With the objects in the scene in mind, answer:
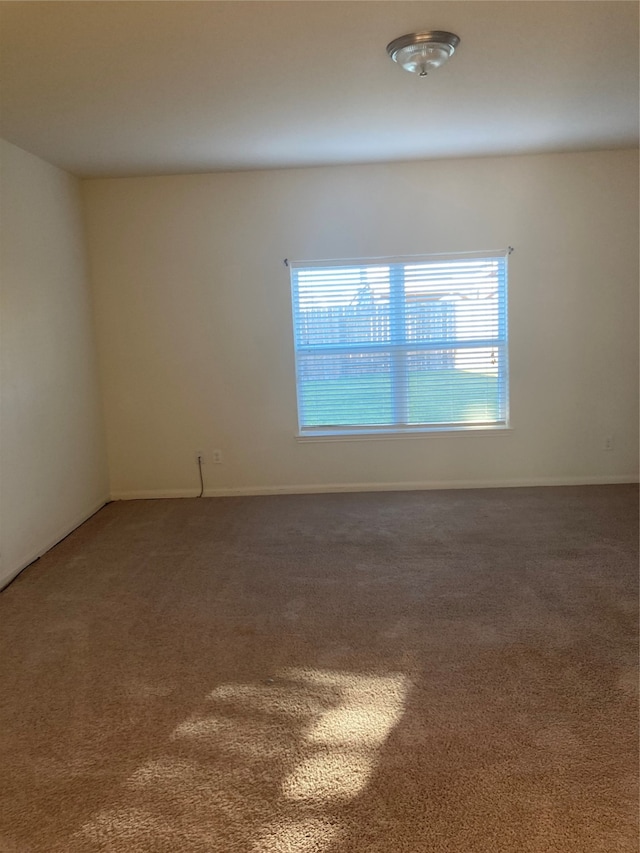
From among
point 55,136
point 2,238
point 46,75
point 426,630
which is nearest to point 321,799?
point 426,630

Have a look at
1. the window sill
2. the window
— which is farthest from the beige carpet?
the window

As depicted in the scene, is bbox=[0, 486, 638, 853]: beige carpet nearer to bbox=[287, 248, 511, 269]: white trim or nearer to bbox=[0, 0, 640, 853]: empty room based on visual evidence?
bbox=[0, 0, 640, 853]: empty room

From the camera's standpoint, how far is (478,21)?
2.36m

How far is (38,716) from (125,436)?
2951mm

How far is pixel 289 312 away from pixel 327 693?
3113mm

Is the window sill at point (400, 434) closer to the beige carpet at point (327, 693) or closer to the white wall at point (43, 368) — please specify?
the beige carpet at point (327, 693)

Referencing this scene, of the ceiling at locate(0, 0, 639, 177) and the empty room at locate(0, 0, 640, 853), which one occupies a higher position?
the ceiling at locate(0, 0, 639, 177)

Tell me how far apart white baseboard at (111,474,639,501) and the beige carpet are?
2.91 feet

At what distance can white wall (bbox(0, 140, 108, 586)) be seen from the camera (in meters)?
3.57

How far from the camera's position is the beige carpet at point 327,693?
1733 mm

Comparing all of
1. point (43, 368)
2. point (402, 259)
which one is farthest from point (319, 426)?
point (43, 368)

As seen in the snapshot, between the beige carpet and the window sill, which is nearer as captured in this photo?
the beige carpet

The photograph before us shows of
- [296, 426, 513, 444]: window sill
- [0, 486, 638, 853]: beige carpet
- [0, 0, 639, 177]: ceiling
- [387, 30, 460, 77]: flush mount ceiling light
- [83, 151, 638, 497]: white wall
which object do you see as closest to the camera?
[0, 486, 638, 853]: beige carpet

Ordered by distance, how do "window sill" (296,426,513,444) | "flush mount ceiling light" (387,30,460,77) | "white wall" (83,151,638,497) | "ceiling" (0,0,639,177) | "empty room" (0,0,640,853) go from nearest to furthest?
"empty room" (0,0,640,853) → "ceiling" (0,0,639,177) → "flush mount ceiling light" (387,30,460,77) → "white wall" (83,151,638,497) → "window sill" (296,426,513,444)
